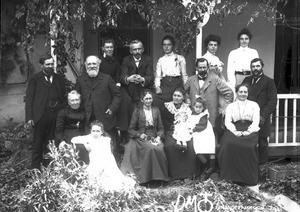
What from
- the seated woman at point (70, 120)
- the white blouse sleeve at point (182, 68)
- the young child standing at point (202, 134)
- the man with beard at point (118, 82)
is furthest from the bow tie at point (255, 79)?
the seated woman at point (70, 120)

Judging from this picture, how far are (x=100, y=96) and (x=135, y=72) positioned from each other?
2.52ft

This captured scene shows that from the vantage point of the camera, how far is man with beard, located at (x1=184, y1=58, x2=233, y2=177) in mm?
7941

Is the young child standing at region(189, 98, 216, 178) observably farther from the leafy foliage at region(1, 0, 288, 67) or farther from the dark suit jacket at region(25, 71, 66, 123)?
the dark suit jacket at region(25, 71, 66, 123)

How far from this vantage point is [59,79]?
766 cm

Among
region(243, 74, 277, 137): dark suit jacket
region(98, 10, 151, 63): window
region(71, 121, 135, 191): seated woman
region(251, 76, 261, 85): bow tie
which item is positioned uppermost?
region(98, 10, 151, 63): window

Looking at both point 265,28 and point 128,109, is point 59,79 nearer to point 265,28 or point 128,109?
point 128,109

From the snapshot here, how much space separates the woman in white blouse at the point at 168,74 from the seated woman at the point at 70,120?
1271 millimetres

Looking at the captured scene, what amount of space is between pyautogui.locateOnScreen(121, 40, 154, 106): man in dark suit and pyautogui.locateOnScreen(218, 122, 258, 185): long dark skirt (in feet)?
4.83

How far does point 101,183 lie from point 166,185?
1.55 m

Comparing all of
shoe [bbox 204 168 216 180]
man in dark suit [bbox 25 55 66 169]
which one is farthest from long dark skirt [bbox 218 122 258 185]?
man in dark suit [bbox 25 55 66 169]

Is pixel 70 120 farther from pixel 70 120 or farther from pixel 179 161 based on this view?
pixel 179 161

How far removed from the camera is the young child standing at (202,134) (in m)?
7.60

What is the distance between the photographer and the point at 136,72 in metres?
7.95

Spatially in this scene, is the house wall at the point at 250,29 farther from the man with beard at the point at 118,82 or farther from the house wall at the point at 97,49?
the man with beard at the point at 118,82
